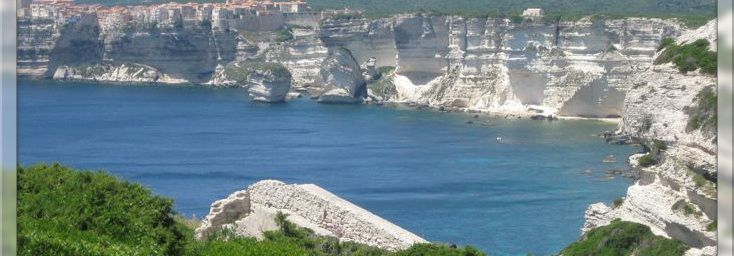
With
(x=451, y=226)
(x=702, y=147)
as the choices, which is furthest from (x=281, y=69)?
(x=702, y=147)

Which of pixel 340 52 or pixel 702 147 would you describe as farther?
pixel 340 52

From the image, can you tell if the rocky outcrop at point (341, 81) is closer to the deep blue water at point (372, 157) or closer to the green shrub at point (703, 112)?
the deep blue water at point (372, 157)

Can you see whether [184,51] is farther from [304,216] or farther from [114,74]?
[304,216]

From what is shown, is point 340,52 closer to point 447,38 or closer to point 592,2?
point 447,38

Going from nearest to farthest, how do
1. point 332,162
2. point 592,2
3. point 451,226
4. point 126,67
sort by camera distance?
1. point 451,226
2. point 332,162
3. point 592,2
4. point 126,67

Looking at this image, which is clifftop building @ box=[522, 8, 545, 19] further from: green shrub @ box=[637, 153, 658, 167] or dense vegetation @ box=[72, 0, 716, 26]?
green shrub @ box=[637, 153, 658, 167]

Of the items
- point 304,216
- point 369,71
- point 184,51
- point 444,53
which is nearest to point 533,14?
point 444,53

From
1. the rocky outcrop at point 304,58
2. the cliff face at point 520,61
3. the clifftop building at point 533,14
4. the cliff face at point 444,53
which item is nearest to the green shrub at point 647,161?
the cliff face at point 520,61
